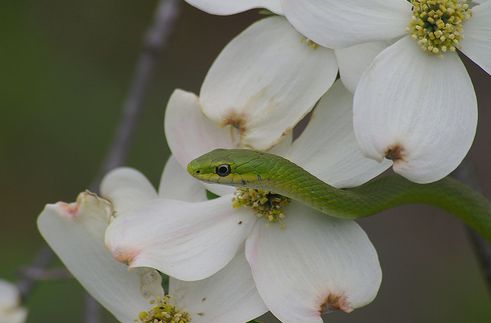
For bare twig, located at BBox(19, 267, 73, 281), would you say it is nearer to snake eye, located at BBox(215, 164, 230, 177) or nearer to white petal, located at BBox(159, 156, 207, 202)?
white petal, located at BBox(159, 156, 207, 202)

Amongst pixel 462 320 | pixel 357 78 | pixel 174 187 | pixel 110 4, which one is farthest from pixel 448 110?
pixel 110 4

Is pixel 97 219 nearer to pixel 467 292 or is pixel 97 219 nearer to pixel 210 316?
pixel 210 316

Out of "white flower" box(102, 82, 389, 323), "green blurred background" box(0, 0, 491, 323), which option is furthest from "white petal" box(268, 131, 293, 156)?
"green blurred background" box(0, 0, 491, 323)

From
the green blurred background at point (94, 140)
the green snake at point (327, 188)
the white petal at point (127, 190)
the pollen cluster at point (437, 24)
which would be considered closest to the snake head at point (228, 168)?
the green snake at point (327, 188)

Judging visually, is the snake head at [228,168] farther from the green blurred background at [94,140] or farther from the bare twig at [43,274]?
the green blurred background at [94,140]

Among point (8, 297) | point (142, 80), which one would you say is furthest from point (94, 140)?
point (8, 297)

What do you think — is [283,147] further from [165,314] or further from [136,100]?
[136,100]
